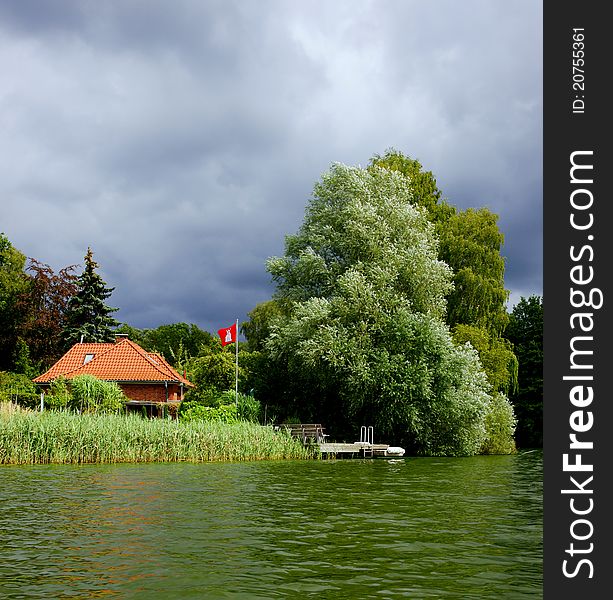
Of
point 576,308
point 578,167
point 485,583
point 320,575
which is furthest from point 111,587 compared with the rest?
point 578,167

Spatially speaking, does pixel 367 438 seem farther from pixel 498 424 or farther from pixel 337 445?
pixel 498 424

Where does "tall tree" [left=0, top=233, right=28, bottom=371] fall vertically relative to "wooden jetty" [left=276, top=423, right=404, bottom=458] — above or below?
above

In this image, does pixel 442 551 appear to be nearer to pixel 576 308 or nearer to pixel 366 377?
pixel 576 308

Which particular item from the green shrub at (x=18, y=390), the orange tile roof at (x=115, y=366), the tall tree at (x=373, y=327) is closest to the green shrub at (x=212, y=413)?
the tall tree at (x=373, y=327)

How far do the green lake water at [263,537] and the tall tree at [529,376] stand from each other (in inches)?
1731

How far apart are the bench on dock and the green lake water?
39.7 ft

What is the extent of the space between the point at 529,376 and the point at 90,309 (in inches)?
1466

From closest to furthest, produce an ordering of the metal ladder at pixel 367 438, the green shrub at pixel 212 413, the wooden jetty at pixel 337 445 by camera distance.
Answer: the wooden jetty at pixel 337 445
the metal ladder at pixel 367 438
the green shrub at pixel 212 413

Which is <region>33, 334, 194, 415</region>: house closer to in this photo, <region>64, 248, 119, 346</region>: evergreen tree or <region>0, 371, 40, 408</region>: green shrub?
<region>0, 371, 40, 408</region>: green shrub

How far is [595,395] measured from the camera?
25.1 ft

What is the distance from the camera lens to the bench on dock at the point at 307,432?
3606 cm

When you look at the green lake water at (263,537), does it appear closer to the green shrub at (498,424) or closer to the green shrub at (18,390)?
the green shrub at (498,424)

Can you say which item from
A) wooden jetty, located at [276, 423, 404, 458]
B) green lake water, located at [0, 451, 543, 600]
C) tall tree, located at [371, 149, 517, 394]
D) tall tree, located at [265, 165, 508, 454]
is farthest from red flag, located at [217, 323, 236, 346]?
green lake water, located at [0, 451, 543, 600]

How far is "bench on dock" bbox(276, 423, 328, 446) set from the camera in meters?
36.1
